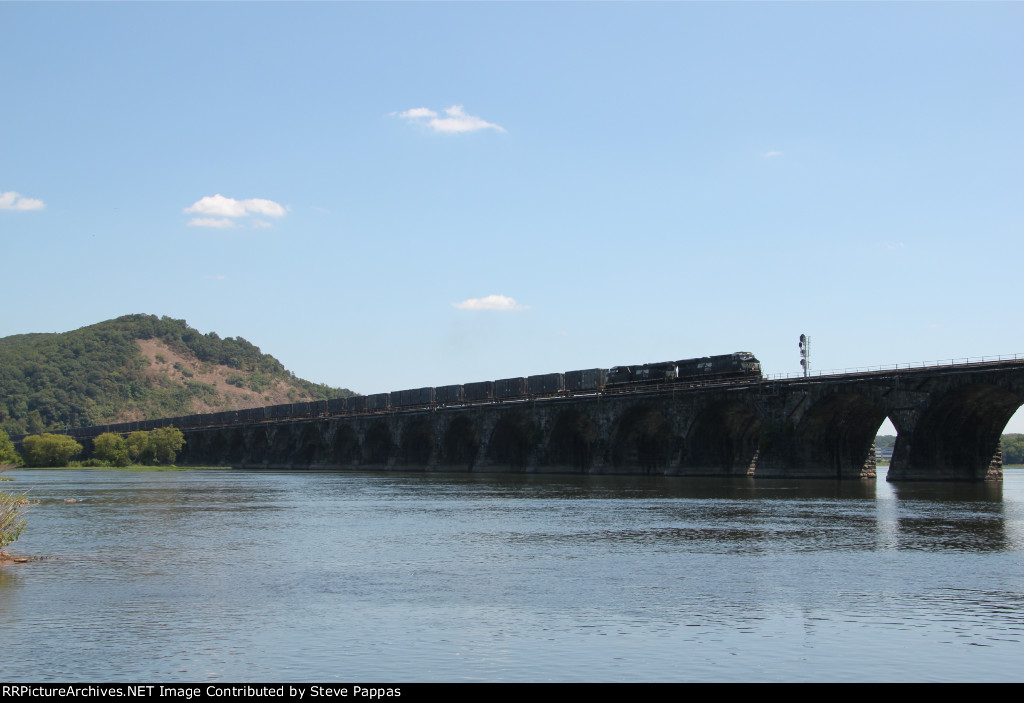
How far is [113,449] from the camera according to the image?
436ft

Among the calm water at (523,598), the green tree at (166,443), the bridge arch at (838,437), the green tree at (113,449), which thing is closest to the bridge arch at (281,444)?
the green tree at (166,443)

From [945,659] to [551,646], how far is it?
5.47 metres

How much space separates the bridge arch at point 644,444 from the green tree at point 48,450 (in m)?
84.8

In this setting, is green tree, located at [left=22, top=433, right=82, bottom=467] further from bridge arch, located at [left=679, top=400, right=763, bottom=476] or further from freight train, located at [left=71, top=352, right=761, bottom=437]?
bridge arch, located at [left=679, top=400, right=763, bottom=476]

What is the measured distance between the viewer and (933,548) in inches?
1007

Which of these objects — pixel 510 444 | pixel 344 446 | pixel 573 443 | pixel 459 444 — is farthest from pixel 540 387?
pixel 344 446

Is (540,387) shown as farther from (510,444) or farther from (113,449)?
(113,449)

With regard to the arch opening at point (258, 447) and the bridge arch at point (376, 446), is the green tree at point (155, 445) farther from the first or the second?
the bridge arch at point (376, 446)

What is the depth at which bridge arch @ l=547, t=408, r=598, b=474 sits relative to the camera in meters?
86.5

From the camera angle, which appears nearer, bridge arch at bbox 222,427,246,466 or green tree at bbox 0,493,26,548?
green tree at bbox 0,493,26,548

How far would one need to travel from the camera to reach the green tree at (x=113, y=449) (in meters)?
131

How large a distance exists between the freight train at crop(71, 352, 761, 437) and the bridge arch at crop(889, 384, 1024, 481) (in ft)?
41.9

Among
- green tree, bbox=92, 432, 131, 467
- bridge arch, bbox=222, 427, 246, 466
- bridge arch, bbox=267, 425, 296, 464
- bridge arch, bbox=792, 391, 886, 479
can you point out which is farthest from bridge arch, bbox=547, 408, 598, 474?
green tree, bbox=92, 432, 131, 467
